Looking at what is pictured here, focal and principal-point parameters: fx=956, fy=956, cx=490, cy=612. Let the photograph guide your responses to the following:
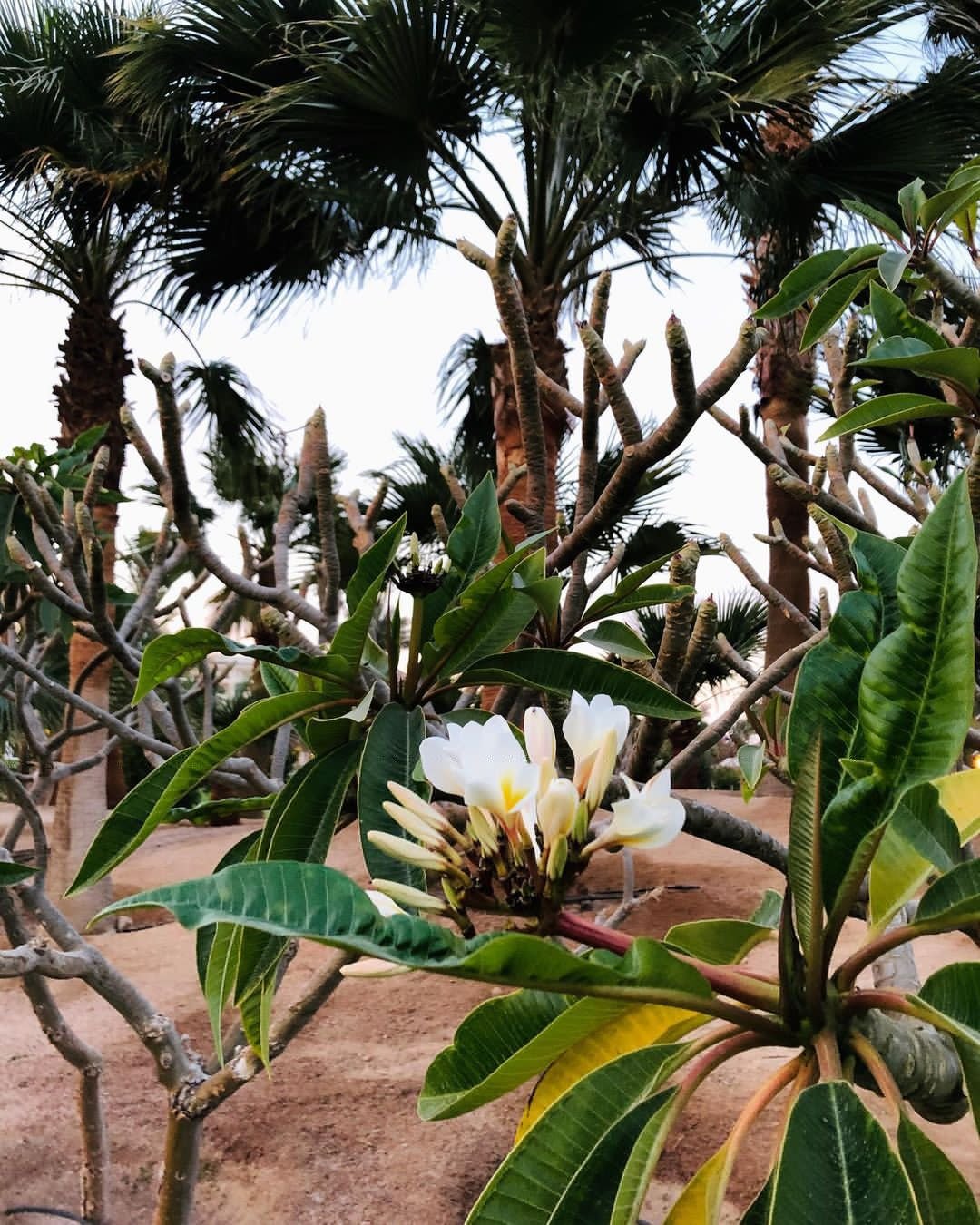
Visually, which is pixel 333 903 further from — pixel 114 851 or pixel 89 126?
pixel 89 126

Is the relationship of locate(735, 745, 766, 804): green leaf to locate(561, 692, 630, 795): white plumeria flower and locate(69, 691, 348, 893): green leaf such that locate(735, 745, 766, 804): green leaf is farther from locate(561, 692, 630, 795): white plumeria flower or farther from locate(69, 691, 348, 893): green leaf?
locate(561, 692, 630, 795): white plumeria flower

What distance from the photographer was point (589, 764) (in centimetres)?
60

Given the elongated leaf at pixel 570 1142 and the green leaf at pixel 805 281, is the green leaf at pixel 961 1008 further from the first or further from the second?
the green leaf at pixel 805 281

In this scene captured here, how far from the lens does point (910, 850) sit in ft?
2.08

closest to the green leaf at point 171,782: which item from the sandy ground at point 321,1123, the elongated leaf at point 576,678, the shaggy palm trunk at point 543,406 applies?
the elongated leaf at point 576,678

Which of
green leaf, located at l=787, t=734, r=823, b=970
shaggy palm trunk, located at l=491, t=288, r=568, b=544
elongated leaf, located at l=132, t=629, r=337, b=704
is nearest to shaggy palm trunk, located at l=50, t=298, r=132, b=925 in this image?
shaggy palm trunk, located at l=491, t=288, r=568, b=544

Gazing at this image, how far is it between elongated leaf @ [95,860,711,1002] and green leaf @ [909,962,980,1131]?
225 millimetres

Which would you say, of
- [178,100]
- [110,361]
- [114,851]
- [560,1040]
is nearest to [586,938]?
[560,1040]

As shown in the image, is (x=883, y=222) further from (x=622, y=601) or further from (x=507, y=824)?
(x=507, y=824)

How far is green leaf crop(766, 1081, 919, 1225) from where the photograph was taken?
1.65 ft

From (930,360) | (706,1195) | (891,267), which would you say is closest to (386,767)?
(706,1195)

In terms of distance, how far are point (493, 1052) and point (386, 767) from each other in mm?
349

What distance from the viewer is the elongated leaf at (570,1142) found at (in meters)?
0.59

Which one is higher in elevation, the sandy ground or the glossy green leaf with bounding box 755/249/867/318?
the glossy green leaf with bounding box 755/249/867/318
